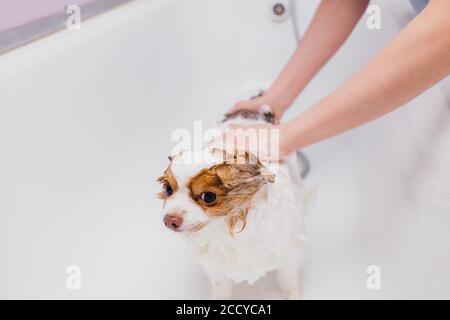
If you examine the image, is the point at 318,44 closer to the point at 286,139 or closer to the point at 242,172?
the point at 286,139

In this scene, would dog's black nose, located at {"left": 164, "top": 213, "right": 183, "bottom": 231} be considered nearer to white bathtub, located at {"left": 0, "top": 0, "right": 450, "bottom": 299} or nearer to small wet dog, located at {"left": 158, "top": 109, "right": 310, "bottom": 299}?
small wet dog, located at {"left": 158, "top": 109, "right": 310, "bottom": 299}

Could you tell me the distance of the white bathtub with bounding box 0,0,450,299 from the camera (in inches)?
33.4

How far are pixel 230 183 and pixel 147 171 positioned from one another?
0.70 metres

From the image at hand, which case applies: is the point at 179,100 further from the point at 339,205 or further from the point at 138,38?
the point at 339,205

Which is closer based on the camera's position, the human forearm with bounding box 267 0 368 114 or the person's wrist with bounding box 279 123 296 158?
the person's wrist with bounding box 279 123 296 158

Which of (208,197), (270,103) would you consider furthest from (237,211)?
Result: (270,103)

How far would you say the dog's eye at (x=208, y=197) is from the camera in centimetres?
57

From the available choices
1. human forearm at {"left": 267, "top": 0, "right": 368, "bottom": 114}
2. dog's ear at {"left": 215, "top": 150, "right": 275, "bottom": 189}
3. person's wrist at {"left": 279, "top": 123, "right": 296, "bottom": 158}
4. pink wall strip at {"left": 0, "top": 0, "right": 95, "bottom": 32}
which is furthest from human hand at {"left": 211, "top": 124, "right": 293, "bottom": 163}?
pink wall strip at {"left": 0, "top": 0, "right": 95, "bottom": 32}

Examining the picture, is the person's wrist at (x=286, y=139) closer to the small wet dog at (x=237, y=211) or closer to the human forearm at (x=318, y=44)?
the small wet dog at (x=237, y=211)

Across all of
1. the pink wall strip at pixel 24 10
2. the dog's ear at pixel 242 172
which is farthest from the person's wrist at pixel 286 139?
the pink wall strip at pixel 24 10

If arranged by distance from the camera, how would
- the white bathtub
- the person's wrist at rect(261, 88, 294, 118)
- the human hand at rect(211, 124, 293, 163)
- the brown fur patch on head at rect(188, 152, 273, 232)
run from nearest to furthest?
the brown fur patch on head at rect(188, 152, 273, 232) < the human hand at rect(211, 124, 293, 163) < the white bathtub < the person's wrist at rect(261, 88, 294, 118)

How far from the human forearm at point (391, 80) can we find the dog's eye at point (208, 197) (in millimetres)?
227
